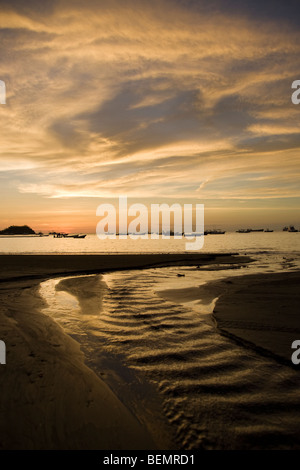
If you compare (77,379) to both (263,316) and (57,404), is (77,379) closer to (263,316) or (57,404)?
(57,404)

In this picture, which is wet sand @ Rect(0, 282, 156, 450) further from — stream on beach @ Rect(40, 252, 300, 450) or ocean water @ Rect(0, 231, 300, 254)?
ocean water @ Rect(0, 231, 300, 254)

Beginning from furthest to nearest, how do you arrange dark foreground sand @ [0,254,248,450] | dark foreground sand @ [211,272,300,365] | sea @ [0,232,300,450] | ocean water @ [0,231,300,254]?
ocean water @ [0,231,300,254], dark foreground sand @ [211,272,300,365], sea @ [0,232,300,450], dark foreground sand @ [0,254,248,450]

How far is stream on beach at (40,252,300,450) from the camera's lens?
12.0 ft

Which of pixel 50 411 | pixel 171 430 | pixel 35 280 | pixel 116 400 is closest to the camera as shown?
pixel 171 430

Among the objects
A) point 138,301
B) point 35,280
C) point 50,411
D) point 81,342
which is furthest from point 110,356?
point 35,280

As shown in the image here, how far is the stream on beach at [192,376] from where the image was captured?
12.0 ft

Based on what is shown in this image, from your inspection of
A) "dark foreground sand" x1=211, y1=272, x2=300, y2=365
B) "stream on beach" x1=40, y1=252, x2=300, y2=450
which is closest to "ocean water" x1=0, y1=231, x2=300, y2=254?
"dark foreground sand" x1=211, y1=272, x2=300, y2=365

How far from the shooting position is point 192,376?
5094 millimetres

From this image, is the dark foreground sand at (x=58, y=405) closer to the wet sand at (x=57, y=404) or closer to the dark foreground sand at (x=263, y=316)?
the wet sand at (x=57, y=404)

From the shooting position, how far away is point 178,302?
1118 cm

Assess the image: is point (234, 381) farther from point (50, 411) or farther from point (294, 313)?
point (294, 313)

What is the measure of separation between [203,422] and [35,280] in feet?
53.3

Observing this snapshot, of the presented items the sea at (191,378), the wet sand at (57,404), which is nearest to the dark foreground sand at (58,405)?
the wet sand at (57,404)

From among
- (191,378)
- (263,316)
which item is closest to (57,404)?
(191,378)
